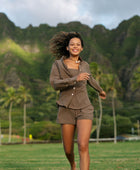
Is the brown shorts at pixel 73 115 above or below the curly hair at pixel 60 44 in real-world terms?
below

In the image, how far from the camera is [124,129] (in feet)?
314

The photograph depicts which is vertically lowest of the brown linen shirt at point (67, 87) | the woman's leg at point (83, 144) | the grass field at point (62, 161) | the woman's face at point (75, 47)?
the grass field at point (62, 161)

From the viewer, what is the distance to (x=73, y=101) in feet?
18.9

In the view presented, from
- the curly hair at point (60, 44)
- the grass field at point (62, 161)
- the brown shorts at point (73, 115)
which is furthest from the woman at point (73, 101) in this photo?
the grass field at point (62, 161)

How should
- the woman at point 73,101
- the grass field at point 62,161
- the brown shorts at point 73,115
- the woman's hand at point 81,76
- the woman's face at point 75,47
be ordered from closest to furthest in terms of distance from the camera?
the woman's hand at point 81,76 < the woman at point 73,101 < the brown shorts at point 73,115 < the woman's face at point 75,47 < the grass field at point 62,161

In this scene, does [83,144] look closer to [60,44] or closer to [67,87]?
[67,87]

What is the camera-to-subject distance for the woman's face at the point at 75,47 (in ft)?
19.9

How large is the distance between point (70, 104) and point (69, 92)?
0.21 meters

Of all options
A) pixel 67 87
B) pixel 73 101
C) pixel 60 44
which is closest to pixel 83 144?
pixel 73 101

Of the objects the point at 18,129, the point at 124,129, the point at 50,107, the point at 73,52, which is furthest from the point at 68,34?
the point at 50,107

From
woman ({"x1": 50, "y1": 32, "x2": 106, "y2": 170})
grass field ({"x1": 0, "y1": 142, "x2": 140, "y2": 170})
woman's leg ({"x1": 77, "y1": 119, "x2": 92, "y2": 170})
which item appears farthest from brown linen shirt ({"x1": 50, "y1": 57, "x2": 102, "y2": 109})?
grass field ({"x1": 0, "y1": 142, "x2": 140, "y2": 170})

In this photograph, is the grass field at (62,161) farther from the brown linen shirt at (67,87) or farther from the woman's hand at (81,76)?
the woman's hand at (81,76)

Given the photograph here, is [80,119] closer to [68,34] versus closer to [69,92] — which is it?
[69,92]

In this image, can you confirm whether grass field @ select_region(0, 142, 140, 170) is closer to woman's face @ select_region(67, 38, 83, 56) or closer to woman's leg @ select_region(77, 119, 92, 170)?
woman's leg @ select_region(77, 119, 92, 170)
